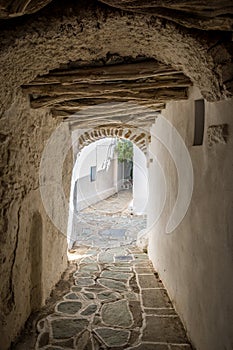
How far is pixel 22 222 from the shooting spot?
2.60 meters

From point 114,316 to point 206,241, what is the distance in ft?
4.76

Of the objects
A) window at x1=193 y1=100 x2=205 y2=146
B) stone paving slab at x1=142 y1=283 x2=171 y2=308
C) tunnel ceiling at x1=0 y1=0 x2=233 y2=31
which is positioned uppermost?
tunnel ceiling at x1=0 y1=0 x2=233 y2=31

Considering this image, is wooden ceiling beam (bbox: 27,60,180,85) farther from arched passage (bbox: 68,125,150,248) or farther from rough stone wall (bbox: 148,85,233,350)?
arched passage (bbox: 68,125,150,248)

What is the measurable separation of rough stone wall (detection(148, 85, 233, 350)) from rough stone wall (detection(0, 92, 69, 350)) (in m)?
1.29

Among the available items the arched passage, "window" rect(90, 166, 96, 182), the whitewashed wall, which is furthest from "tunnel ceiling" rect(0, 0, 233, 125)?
"window" rect(90, 166, 96, 182)

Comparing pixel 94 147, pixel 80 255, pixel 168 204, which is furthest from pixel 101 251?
pixel 94 147

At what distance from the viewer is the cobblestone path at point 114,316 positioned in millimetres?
2533

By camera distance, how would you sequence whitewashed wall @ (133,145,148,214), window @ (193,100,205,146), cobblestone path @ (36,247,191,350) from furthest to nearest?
whitewashed wall @ (133,145,148,214) → cobblestone path @ (36,247,191,350) → window @ (193,100,205,146)

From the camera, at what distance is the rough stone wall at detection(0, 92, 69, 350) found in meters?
2.23

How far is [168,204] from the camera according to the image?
11.5ft

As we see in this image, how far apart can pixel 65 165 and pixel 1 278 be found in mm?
2115

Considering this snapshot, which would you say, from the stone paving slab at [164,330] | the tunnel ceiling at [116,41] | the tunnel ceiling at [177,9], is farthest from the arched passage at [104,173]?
Result: the tunnel ceiling at [177,9]

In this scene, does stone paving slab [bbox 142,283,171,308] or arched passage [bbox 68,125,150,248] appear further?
arched passage [bbox 68,125,150,248]

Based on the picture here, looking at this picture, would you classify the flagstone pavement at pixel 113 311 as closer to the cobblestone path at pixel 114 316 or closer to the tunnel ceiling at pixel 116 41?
the cobblestone path at pixel 114 316
